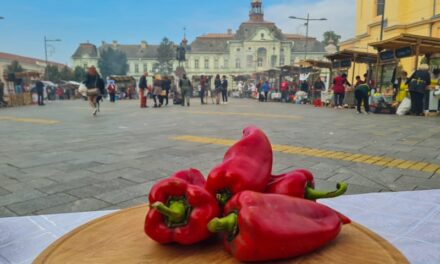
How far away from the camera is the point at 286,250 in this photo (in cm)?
96

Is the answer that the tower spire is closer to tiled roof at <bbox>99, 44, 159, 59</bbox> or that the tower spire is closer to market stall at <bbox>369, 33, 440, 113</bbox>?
tiled roof at <bbox>99, 44, 159, 59</bbox>

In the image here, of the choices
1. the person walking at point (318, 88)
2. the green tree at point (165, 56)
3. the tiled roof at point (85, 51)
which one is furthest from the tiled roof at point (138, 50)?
the person walking at point (318, 88)

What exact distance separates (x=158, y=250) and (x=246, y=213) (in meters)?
0.31

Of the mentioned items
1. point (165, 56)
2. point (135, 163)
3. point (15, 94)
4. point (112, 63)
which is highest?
point (165, 56)

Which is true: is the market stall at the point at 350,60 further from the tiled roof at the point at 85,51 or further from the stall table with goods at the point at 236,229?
the tiled roof at the point at 85,51

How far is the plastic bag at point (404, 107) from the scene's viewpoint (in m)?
12.6

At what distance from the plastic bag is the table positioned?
1108 centimetres

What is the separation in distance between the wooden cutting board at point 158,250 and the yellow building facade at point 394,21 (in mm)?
21794

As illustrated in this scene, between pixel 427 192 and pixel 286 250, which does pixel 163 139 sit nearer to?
pixel 427 192

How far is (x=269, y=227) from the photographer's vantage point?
946 mm

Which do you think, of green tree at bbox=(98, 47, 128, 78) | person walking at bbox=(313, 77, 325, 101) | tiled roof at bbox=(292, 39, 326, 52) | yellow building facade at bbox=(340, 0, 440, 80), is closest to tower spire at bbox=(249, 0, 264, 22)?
tiled roof at bbox=(292, 39, 326, 52)

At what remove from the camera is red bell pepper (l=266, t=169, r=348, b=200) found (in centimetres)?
112

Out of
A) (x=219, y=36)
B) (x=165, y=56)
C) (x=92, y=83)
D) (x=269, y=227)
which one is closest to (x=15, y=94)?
(x=92, y=83)

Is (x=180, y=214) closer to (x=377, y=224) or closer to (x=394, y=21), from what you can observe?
(x=377, y=224)
